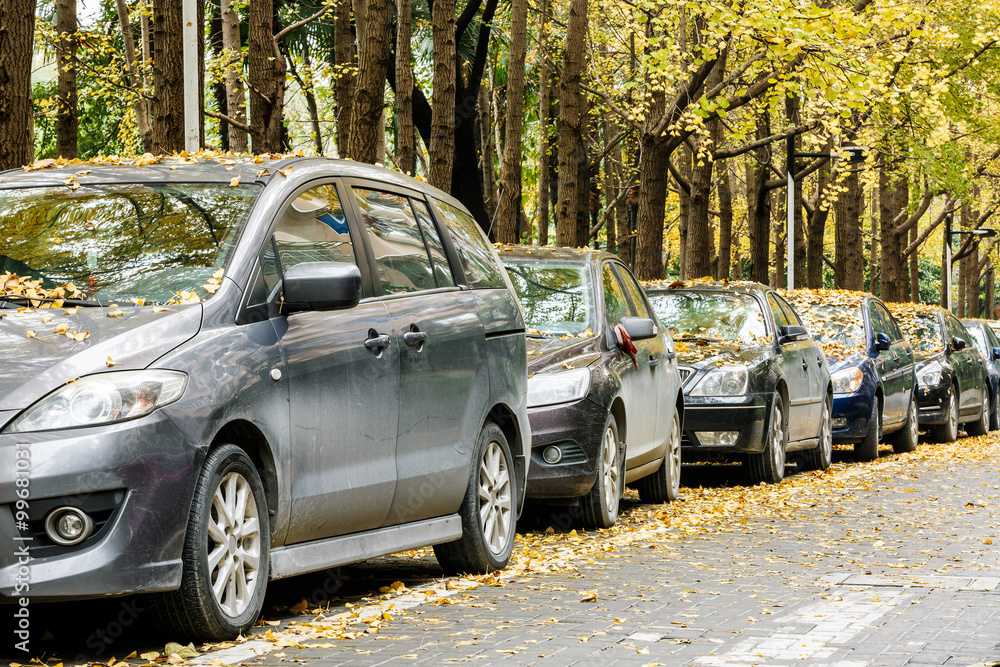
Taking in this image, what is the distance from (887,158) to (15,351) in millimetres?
30420

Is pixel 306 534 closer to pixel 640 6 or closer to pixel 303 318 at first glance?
pixel 303 318

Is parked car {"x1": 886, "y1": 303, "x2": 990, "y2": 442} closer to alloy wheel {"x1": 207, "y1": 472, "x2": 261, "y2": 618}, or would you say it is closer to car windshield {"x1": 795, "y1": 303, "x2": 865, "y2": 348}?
car windshield {"x1": 795, "y1": 303, "x2": 865, "y2": 348}

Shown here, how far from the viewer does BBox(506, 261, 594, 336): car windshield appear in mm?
10039

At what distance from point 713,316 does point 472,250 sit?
6430mm

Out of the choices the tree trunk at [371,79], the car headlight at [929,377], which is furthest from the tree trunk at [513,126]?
the tree trunk at [371,79]

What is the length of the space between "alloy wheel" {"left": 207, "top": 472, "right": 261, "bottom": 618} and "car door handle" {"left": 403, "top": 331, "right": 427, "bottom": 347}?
1332mm

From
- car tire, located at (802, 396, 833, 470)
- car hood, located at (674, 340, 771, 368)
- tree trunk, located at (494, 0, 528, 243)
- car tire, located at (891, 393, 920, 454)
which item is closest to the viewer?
car hood, located at (674, 340, 771, 368)

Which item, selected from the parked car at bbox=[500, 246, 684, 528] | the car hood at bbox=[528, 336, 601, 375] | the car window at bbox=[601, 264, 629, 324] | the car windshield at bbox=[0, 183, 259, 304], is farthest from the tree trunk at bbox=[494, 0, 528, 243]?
the car windshield at bbox=[0, 183, 259, 304]

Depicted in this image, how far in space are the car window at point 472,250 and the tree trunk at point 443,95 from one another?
20.5 ft

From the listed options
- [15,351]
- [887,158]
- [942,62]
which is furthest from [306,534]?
[887,158]

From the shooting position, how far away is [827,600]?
22.1ft

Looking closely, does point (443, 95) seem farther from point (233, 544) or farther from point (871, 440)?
point (233, 544)

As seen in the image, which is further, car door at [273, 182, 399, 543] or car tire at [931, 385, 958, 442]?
car tire at [931, 385, 958, 442]

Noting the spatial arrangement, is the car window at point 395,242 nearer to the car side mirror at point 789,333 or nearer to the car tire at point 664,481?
the car tire at point 664,481
